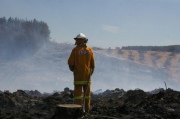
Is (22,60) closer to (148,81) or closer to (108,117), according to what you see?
(148,81)

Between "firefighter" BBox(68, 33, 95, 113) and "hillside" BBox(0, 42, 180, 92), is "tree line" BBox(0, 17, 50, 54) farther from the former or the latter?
"firefighter" BBox(68, 33, 95, 113)

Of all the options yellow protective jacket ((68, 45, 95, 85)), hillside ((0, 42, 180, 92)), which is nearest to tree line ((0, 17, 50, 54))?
hillside ((0, 42, 180, 92))

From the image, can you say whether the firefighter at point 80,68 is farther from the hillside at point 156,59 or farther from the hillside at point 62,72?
the hillside at point 156,59

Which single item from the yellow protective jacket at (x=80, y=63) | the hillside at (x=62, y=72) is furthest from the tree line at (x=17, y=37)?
the yellow protective jacket at (x=80, y=63)

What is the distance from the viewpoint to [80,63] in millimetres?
8578

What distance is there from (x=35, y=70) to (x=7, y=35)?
33.5 ft

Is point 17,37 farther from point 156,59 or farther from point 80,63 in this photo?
point 80,63

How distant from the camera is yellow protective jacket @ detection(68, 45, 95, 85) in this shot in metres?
8.53

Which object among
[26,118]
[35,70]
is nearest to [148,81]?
[35,70]

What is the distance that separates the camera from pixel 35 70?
34344mm

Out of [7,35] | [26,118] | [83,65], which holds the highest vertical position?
[7,35]

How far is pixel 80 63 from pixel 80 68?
130mm

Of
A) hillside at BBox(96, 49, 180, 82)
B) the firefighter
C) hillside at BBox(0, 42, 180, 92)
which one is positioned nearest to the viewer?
the firefighter

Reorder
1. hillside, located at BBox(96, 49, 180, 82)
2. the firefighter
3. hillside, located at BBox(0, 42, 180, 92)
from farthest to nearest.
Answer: hillside, located at BBox(96, 49, 180, 82) → hillside, located at BBox(0, 42, 180, 92) → the firefighter
